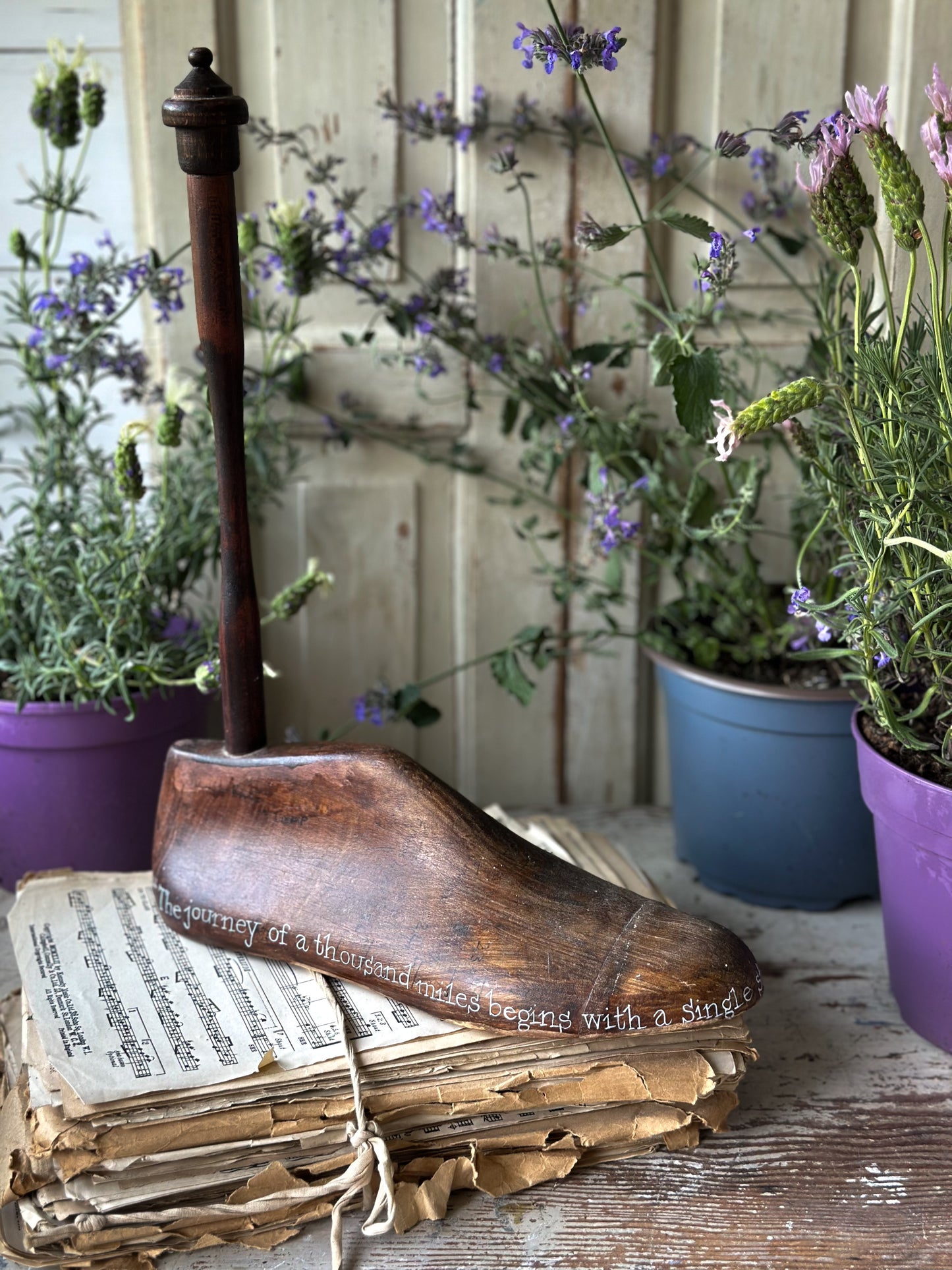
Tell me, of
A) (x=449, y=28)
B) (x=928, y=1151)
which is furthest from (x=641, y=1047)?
(x=449, y=28)

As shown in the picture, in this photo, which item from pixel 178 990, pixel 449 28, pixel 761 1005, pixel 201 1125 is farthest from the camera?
pixel 449 28

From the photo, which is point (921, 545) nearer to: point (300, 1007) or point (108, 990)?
point (300, 1007)

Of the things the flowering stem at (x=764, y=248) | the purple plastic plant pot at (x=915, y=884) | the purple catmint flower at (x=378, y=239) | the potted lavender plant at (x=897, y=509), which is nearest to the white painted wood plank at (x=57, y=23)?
the purple catmint flower at (x=378, y=239)

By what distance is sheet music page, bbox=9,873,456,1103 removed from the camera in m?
0.73

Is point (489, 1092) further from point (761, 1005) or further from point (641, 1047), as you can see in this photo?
point (761, 1005)

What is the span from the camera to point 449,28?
1.07m

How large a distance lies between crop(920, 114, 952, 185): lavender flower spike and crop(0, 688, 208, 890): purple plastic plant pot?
683 millimetres

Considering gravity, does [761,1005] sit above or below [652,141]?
below

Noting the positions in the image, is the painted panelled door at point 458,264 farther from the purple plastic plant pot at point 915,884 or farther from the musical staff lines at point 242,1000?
the purple plastic plant pot at point 915,884

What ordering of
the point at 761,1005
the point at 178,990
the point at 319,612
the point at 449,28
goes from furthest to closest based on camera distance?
the point at 319,612
the point at 449,28
the point at 761,1005
the point at 178,990

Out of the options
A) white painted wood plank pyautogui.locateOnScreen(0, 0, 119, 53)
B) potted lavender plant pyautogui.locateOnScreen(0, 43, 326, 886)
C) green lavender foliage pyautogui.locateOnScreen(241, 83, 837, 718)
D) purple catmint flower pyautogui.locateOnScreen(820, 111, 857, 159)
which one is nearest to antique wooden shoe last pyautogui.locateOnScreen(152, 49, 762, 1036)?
potted lavender plant pyautogui.locateOnScreen(0, 43, 326, 886)

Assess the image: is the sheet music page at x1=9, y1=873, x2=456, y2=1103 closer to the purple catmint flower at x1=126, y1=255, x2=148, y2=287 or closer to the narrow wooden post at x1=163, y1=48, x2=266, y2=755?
the narrow wooden post at x1=163, y1=48, x2=266, y2=755

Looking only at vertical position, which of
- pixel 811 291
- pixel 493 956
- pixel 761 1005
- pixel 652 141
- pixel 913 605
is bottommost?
pixel 761 1005

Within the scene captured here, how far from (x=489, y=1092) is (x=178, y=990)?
0.22 meters
